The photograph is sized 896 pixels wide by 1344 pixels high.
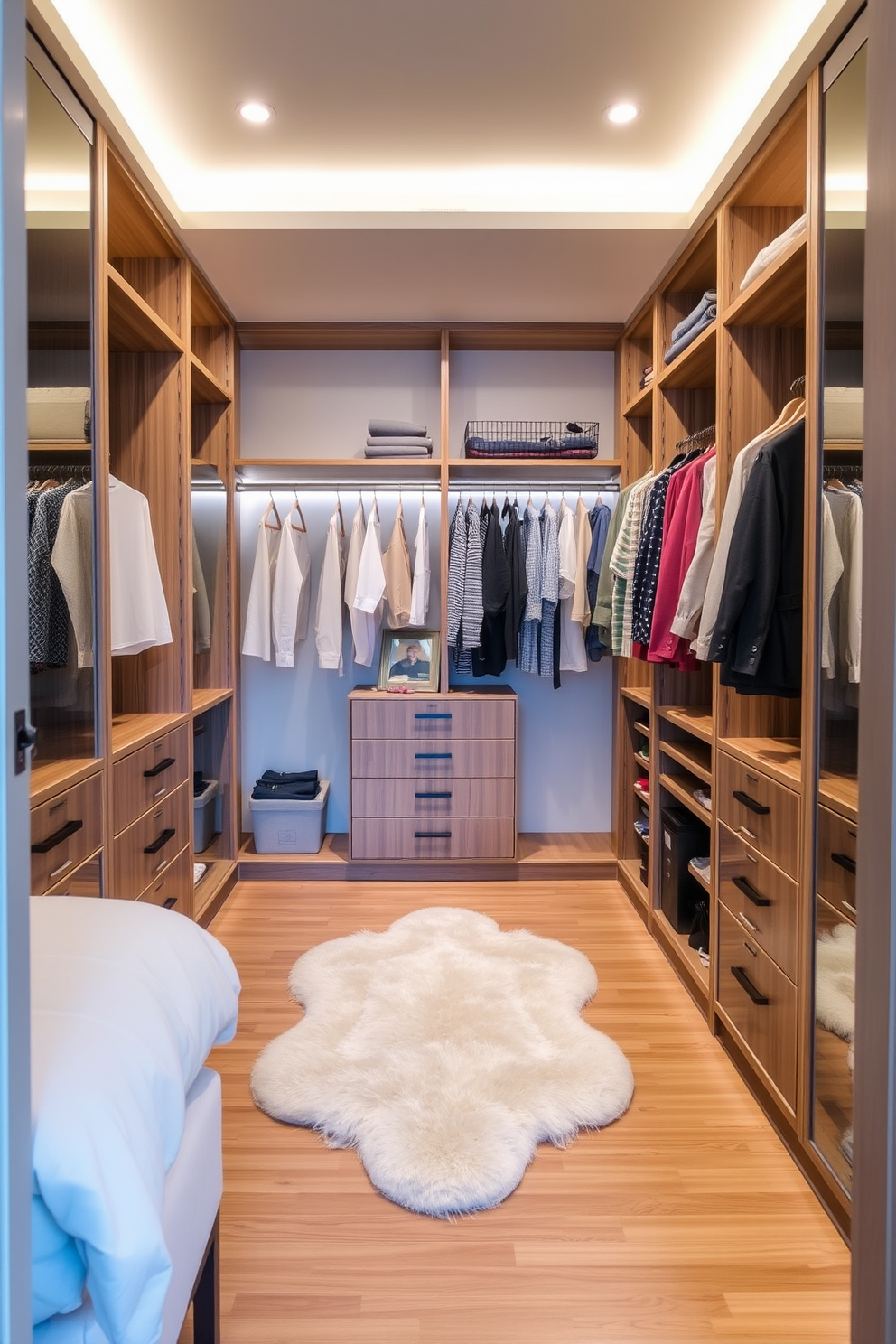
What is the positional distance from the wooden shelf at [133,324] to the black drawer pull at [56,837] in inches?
57.2

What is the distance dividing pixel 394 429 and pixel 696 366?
146cm

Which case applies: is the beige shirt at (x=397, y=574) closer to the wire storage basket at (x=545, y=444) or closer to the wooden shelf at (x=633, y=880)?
the wire storage basket at (x=545, y=444)

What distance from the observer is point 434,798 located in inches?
140

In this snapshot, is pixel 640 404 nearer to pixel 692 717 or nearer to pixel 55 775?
pixel 692 717

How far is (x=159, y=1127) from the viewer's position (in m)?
0.88

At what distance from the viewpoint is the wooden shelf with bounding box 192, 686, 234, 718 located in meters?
3.05

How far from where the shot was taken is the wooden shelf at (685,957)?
247cm

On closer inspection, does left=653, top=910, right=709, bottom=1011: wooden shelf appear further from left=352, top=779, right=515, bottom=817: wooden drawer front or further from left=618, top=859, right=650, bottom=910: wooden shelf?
left=352, top=779, right=515, bottom=817: wooden drawer front

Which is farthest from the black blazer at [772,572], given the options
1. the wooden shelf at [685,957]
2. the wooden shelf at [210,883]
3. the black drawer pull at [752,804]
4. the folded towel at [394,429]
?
the wooden shelf at [210,883]

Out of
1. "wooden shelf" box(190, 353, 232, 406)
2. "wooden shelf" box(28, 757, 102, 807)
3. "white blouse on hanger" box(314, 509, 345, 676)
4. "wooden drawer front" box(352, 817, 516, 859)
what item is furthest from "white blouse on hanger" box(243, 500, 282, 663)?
"wooden shelf" box(28, 757, 102, 807)

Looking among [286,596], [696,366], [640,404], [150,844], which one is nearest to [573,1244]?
[150,844]

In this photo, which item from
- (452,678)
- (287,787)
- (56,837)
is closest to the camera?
(56,837)

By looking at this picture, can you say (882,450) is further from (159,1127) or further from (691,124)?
(691,124)

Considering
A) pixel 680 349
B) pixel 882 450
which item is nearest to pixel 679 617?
pixel 680 349
